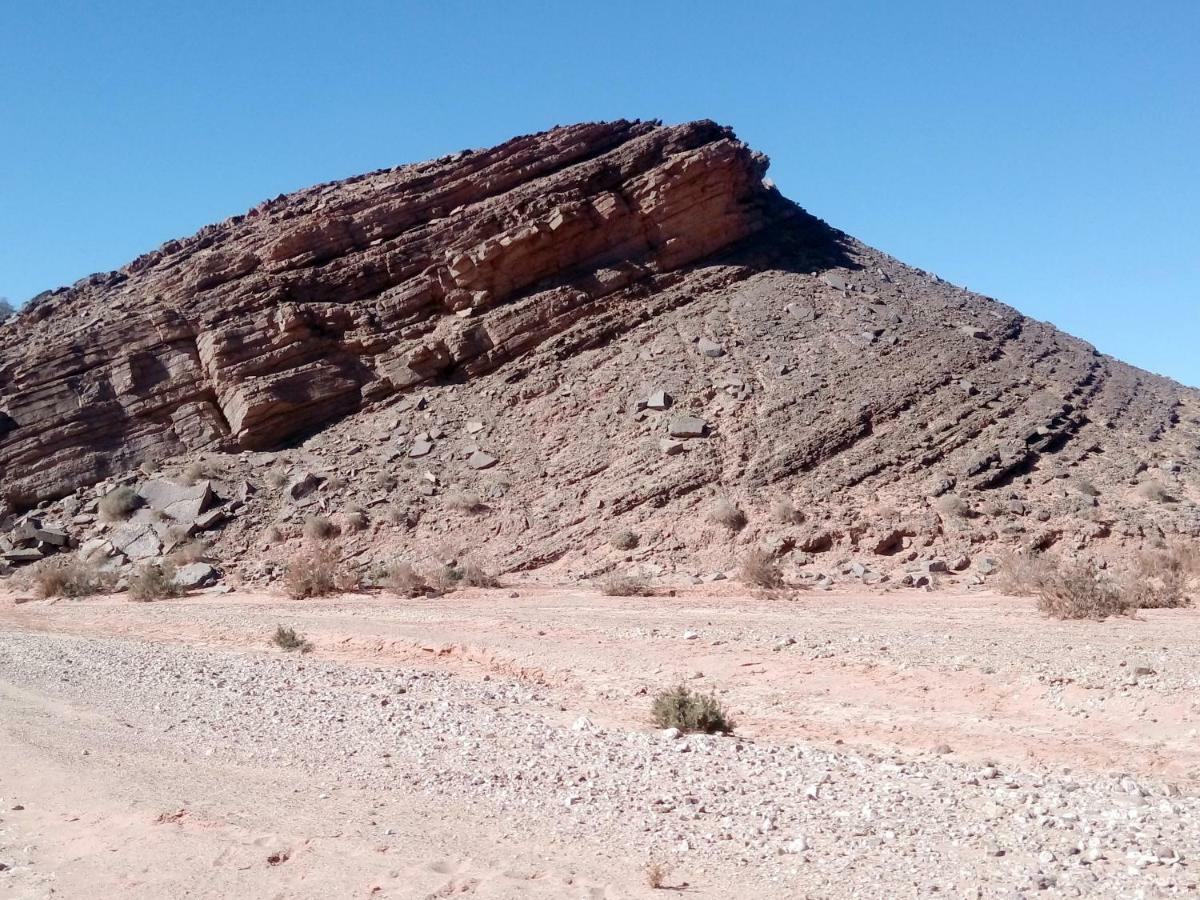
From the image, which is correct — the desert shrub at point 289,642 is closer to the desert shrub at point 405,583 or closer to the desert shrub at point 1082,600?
the desert shrub at point 405,583

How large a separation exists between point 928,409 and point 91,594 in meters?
18.6

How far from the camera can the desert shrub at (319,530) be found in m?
22.0

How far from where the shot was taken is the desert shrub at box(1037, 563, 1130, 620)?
12695mm

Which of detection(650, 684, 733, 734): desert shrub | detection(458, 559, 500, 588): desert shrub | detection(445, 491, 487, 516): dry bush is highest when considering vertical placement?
detection(445, 491, 487, 516): dry bush

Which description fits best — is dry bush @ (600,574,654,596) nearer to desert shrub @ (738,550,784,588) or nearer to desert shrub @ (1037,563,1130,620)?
desert shrub @ (738,550,784,588)

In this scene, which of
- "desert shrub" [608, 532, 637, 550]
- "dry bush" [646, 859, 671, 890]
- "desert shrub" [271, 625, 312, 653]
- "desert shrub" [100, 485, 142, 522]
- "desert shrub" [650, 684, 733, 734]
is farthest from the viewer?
"desert shrub" [100, 485, 142, 522]

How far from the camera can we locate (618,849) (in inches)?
233

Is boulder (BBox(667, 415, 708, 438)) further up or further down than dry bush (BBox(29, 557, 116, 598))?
further up

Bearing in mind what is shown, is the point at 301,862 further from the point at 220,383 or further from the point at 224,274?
the point at 224,274

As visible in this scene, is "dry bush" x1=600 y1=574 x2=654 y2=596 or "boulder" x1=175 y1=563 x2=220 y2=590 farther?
"boulder" x1=175 y1=563 x2=220 y2=590

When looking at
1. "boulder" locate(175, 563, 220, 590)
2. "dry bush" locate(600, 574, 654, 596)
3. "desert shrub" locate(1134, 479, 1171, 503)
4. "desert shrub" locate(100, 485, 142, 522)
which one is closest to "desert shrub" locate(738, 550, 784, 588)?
"dry bush" locate(600, 574, 654, 596)

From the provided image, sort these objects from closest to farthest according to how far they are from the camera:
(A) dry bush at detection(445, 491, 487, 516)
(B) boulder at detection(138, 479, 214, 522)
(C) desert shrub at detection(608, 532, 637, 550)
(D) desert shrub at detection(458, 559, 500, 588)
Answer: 1. (D) desert shrub at detection(458, 559, 500, 588)
2. (C) desert shrub at detection(608, 532, 637, 550)
3. (A) dry bush at detection(445, 491, 487, 516)
4. (B) boulder at detection(138, 479, 214, 522)

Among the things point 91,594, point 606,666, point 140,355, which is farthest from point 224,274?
point 606,666

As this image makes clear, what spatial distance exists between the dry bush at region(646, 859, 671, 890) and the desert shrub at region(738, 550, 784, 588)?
11.7 m
